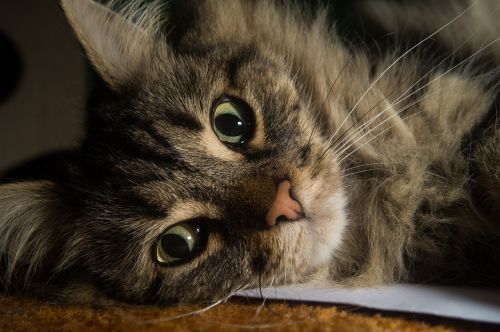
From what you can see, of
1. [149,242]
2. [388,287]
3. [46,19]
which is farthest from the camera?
[46,19]

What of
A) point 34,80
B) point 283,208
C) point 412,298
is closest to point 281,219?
point 283,208

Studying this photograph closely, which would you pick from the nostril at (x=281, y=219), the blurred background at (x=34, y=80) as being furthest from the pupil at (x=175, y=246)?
the blurred background at (x=34, y=80)

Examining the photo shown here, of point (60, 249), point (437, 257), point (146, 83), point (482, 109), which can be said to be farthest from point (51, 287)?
point (482, 109)

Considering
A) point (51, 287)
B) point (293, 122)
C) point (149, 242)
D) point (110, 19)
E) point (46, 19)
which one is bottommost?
point (51, 287)

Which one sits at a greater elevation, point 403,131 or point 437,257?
point 403,131

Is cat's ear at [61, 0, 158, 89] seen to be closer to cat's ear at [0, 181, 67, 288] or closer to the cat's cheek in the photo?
cat's ear at [0, 181, 67, 288]

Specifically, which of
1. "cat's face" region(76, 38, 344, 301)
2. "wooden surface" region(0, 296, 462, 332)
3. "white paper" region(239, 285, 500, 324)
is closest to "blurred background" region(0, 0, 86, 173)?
"cat's face" region(76, 38, 344, 301)

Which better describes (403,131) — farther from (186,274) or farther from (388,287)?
(186,274)
